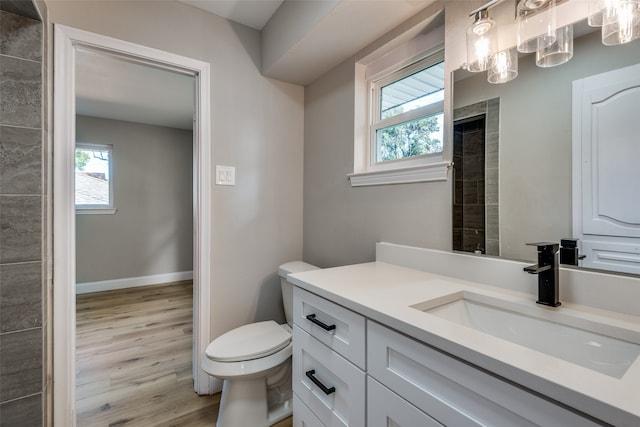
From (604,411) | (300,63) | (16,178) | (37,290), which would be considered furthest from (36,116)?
(604,411)

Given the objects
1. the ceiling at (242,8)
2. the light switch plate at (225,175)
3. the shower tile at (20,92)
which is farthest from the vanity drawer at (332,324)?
the ceiling at (242,8)

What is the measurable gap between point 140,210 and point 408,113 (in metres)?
3.92

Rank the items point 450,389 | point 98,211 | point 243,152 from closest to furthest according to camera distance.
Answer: point 450,389 < point 243,152 < point 98,211

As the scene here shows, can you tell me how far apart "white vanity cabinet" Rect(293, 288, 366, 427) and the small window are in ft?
2.98

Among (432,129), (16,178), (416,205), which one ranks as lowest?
(416,205)

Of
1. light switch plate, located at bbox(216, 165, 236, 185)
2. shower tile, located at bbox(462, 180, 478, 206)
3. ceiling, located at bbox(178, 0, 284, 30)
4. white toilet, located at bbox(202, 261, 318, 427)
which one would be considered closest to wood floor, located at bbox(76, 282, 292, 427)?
white toilet, located at bbox(202, 261, 318, 427)

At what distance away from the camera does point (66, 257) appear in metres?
1.38

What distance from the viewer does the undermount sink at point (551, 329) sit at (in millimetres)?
676

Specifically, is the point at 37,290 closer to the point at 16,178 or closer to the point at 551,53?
the point at 16,178

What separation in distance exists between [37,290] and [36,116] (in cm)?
76

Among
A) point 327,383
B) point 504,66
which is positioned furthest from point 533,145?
point 327,383

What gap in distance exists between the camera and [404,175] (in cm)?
139

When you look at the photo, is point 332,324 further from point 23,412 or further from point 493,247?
point 23,412

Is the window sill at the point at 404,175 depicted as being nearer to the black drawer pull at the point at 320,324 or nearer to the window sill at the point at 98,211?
the black drawer pull at the point at 320,324
